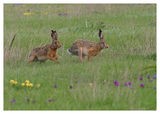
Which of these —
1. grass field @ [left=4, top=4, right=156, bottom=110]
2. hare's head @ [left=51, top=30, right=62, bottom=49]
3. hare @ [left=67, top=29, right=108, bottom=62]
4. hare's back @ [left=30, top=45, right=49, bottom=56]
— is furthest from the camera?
hare @ [left=67, top=29, right=108, bottom=62]

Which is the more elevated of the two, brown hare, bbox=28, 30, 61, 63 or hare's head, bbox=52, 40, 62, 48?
hare's head, bbox=52, 40, 62, 48

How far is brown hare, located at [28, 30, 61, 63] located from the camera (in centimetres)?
Answer: 1008

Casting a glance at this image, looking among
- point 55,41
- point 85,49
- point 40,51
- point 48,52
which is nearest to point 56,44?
point 55,41

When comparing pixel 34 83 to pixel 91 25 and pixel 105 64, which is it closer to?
pixel 105 64

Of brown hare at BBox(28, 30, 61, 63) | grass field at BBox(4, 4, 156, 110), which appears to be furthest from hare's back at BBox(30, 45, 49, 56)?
grass field at BBox(4, 4, 156, 110)

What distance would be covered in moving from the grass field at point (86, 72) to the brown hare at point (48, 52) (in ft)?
0.56

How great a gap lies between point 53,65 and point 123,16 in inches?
352

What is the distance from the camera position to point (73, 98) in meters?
7.23

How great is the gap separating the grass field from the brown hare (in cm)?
17

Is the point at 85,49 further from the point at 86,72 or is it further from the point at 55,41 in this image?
the point at 86,72

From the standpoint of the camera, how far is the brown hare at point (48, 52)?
33.1 ft

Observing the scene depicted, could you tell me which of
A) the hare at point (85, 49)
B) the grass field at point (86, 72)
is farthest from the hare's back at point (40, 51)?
the hare at point (85, 49)

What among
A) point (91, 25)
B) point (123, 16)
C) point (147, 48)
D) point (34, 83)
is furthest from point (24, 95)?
point (123, 16)

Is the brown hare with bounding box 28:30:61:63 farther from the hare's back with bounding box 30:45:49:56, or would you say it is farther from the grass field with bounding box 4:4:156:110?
the grass field with bounding box 4:4:156:110
